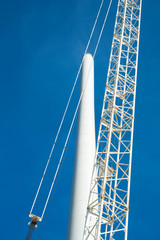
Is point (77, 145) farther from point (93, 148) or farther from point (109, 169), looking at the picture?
point (109, 169)

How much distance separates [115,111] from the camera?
32000 mm

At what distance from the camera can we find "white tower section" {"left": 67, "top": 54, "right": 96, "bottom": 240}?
94.2 ft

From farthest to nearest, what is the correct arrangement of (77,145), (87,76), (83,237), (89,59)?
(89,59), (87,76), (77,145), (83,237)

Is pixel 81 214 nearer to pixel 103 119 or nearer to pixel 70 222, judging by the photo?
pixel 70 222

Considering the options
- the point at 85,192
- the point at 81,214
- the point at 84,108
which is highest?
the point at 84,108

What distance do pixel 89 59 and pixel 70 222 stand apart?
21.8 meters

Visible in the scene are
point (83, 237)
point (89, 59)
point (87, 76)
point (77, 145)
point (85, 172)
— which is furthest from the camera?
point (89, 59)

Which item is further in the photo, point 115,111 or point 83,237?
point 115,111

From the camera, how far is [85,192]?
1180 inches

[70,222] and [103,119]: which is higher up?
[103,119]

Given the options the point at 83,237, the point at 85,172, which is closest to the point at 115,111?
the point at 85,172

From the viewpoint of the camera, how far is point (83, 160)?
105ft

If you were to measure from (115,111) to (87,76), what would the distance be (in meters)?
8.55

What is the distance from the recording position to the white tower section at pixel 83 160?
2871cm
